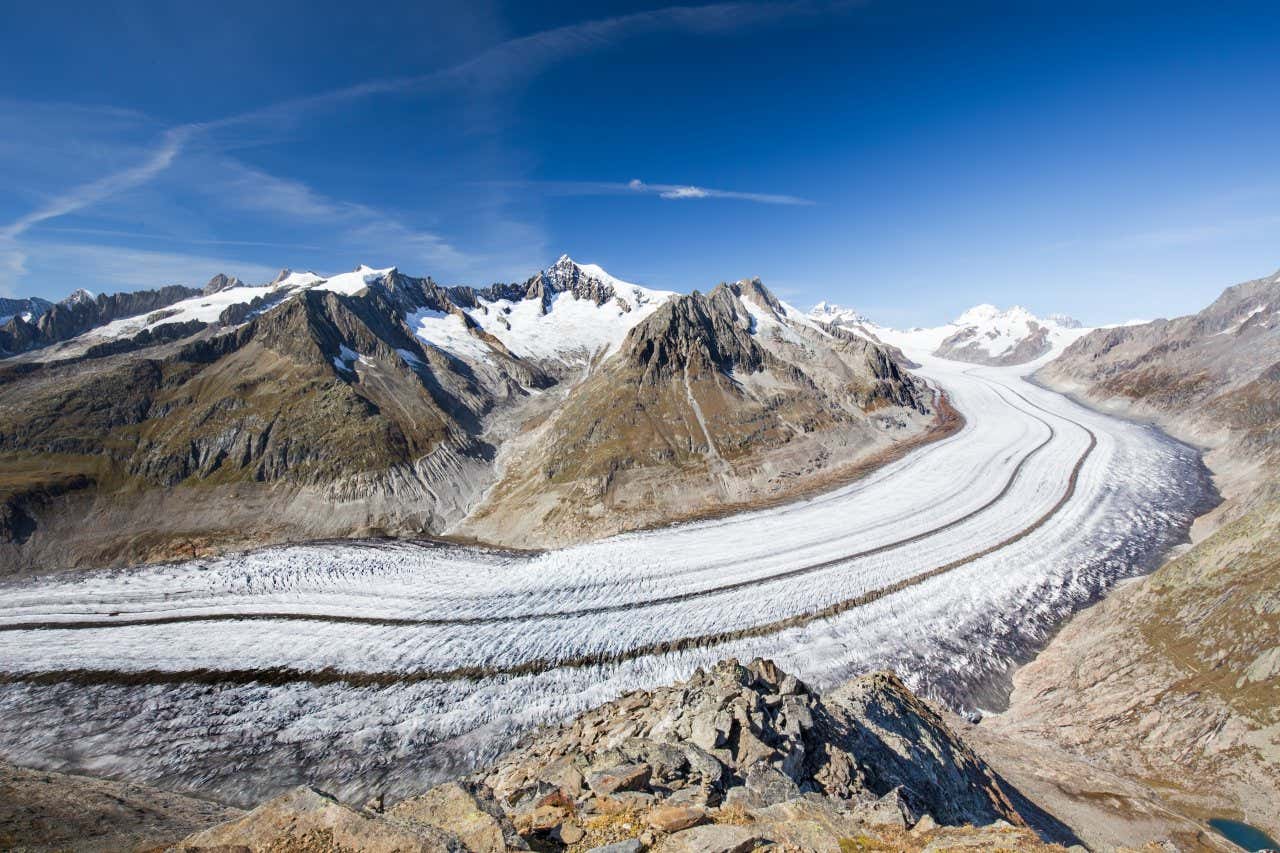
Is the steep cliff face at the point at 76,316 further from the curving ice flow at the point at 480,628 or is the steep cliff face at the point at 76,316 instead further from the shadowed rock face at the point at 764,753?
the shadowed rock face at the point at 764,753

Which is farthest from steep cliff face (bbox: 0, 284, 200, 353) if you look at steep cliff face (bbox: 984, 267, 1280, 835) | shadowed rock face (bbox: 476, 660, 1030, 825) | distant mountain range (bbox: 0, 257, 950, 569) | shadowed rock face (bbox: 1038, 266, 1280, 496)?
shadowed rock face (bbox: 1038, 266, 1280, 496)

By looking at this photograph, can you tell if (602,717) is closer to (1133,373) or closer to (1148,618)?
(1148,618)

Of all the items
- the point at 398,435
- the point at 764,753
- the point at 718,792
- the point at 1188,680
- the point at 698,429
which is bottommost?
the point at 1188,680

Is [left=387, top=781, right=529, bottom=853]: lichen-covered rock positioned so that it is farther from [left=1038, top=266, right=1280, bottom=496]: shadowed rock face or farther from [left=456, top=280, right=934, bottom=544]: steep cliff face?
[left=1038, top=266, right=1280, bottom=496]: shadowed rock face

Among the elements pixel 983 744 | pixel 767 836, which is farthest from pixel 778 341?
pixel 767 836

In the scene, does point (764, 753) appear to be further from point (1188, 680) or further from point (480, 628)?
point (480, 628)

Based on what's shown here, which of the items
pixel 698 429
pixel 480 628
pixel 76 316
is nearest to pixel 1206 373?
pixel 698 429

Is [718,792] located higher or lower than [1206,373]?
lower

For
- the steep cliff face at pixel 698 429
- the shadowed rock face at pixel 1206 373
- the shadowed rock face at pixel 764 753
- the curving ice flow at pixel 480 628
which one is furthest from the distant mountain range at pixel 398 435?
the shadowed rock face at pixel 764 753
